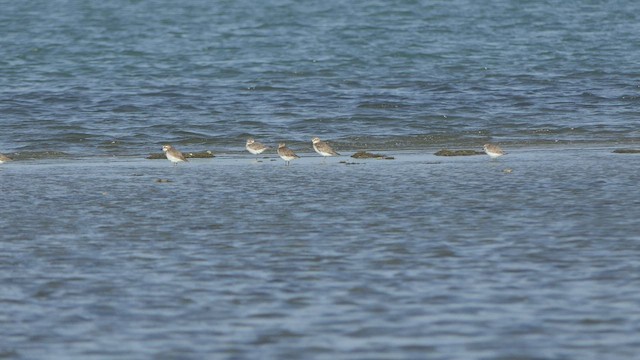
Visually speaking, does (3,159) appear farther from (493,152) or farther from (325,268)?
(325,268)

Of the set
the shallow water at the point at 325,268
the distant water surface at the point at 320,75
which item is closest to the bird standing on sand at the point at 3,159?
the distant water surface at the point at 320,75

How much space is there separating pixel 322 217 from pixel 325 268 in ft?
10.7

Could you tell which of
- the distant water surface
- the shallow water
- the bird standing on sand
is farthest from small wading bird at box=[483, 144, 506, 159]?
the bird standing on sand

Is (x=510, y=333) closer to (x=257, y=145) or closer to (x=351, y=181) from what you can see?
(x=351, y=181)

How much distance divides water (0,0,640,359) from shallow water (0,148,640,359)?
0.10 feet

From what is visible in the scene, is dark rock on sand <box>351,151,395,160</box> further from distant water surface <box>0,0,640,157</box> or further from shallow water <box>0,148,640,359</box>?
shallow water <box>0,148,640,359</box>

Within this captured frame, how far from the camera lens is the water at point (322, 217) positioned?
30.5ft

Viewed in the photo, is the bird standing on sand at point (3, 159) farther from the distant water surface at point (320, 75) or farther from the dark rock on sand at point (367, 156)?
the dark rock on sand at point (367, 156)

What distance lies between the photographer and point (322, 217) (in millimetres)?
14742

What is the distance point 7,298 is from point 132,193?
7.19m

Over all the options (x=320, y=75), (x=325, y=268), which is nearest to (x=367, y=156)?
(x=325, y=268)

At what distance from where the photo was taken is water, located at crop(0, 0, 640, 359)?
30.5ft

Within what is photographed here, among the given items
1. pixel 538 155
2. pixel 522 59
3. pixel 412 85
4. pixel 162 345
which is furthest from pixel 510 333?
pixel 522 59

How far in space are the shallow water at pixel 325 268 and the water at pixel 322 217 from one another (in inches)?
1.2
